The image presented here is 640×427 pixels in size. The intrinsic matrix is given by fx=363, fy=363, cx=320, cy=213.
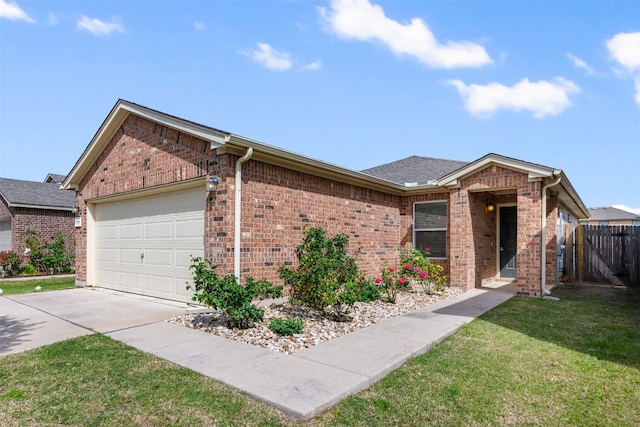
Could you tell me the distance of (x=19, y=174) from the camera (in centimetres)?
2067

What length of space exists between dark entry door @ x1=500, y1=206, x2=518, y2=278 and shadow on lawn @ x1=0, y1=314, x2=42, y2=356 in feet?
40.1

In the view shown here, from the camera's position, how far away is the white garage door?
24.2 feet

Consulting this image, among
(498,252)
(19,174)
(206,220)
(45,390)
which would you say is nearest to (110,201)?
(206,220)

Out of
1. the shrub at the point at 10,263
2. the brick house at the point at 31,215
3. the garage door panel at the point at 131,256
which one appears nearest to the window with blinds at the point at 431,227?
the garage door panel at the point at 131,256

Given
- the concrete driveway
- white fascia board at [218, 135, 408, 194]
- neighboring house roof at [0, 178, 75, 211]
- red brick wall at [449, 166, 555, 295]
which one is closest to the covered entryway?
red brick wall at [449, 166, 555, 295]

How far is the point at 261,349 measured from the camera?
458 cm

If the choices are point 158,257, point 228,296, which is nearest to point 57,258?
point 158,257

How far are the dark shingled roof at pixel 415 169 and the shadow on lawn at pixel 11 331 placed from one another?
940 centimetres

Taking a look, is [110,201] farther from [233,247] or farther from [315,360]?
[315,360]

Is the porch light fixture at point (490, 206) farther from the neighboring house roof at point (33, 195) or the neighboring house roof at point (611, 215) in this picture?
the neighboring house roof at point (611, 215)

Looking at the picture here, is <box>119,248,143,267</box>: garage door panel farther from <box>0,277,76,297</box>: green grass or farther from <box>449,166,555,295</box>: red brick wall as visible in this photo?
<box>449,166,555,295</box>: red brick wall

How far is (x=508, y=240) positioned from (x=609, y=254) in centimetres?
323

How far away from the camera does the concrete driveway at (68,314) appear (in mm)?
5172

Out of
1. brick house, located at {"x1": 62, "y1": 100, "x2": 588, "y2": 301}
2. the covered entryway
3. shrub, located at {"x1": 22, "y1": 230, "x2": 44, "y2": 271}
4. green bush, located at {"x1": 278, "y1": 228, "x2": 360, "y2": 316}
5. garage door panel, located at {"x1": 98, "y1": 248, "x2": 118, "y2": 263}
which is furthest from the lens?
shrub, located at {"x1": 22, "y1": 230, "x2": 44, "y2": 271}
